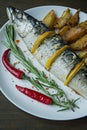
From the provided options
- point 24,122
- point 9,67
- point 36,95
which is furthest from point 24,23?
point 24,122

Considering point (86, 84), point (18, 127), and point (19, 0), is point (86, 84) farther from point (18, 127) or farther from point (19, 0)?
point (19, 0)

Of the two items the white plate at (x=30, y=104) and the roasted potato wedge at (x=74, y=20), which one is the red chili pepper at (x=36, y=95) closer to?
the white plate at (x=30, y=104)

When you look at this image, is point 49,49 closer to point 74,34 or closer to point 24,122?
point 74,34

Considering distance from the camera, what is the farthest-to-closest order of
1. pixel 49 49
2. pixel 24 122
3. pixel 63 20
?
1. pixel 63 20
2. pixel 49 49
3. pixel 24 122

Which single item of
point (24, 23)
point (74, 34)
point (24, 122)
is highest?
point (24, 23)

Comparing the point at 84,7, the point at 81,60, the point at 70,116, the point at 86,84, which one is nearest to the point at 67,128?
the point at 70,116

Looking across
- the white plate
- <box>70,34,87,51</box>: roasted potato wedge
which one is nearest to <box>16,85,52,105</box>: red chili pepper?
the white plate
